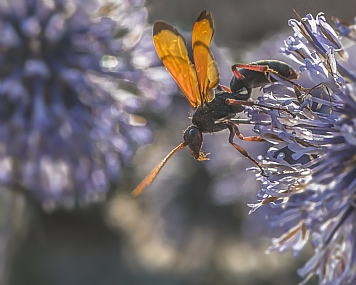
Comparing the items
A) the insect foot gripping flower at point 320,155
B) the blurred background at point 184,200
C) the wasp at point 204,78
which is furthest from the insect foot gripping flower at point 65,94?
the insect foot gripping flower at point 320,155

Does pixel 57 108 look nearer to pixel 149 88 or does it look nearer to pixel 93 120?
pixel 93 120

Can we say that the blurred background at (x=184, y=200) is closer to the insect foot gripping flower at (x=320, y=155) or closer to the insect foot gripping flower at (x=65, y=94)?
the insect foot gripping flower at (x=65, y=94)

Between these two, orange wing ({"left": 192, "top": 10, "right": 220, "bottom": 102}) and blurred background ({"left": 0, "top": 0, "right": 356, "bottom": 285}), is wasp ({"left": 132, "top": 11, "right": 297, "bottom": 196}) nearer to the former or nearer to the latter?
orange wing ({"left": 192, "top": 10, "right": 220, "bottom": 102})

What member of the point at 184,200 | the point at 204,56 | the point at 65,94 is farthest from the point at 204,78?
the point at 184,200

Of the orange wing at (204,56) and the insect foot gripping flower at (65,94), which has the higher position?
the orange wing at (204,56)

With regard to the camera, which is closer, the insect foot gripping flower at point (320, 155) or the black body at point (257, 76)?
the insect foot gripping flower at point (320, 155)
